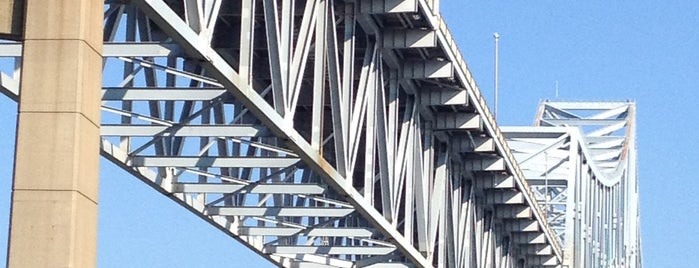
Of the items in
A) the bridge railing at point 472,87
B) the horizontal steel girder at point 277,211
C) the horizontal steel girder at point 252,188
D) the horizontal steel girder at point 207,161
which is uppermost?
the bridge railing at point 472,87

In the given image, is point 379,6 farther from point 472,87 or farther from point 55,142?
point 55,142

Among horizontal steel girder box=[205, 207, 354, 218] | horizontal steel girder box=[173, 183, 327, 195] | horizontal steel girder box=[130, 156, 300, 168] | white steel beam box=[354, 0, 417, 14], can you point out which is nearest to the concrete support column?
horizontal steel girder box=[130, 156, 300, 168]

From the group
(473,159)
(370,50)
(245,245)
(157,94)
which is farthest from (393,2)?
(473,159)

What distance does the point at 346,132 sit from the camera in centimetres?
4062

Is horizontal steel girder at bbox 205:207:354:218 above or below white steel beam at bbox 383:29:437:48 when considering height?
below

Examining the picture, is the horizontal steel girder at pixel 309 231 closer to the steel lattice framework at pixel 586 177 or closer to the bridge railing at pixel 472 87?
the bridge railing at pixel 472 87

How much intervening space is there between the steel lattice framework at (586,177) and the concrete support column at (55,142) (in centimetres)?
6144

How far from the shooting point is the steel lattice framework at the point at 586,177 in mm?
102000

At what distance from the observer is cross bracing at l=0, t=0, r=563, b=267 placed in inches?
1344

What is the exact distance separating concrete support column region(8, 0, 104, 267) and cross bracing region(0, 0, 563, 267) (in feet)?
16.6

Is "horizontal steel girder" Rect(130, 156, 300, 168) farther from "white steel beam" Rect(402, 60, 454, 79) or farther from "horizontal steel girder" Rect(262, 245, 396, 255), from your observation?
"horizontal steel girder" Rect(262, 245, 396, 255)

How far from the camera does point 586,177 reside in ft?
374

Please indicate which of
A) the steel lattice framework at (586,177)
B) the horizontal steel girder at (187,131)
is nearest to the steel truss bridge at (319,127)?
the horizontal steel girder at (187,131)

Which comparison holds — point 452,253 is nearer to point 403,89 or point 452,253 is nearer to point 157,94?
point 403,89
